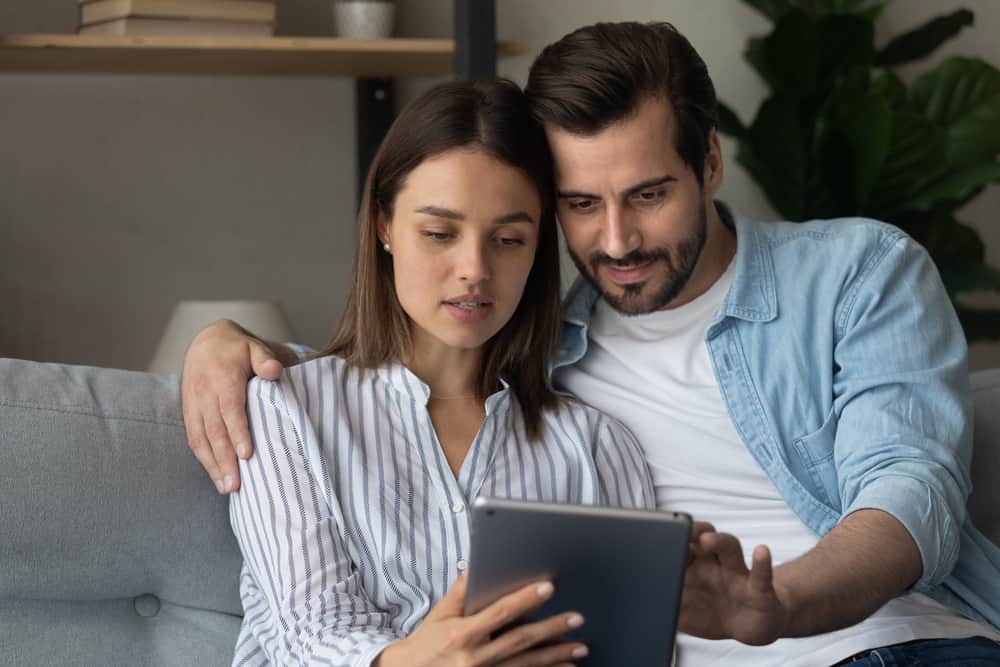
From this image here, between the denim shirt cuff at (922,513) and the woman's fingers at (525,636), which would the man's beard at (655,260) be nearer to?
the denim shirt cuff at (922,513)

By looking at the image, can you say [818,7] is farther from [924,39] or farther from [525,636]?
[525,636]

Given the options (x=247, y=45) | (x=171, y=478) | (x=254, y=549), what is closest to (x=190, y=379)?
(x=171, y=478)

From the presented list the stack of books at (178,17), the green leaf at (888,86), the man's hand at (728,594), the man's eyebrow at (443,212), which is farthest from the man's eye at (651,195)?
the green leaf at (888,86)

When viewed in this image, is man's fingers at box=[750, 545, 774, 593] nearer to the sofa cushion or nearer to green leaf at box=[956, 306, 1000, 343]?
the sofa cushion

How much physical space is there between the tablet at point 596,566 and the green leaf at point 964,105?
1970 mm

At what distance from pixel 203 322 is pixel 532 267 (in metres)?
0.94

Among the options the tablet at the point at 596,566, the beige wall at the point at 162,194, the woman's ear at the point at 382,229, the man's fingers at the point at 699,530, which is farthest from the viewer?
the beige wall at the point at 162,194

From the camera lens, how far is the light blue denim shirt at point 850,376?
1.40 m

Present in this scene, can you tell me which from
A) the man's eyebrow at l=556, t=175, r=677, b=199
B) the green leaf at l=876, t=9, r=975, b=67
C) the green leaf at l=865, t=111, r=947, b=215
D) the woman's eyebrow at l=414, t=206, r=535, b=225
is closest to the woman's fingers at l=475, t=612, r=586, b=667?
the woman's eyebrow at l=414, t=206, r=535, b=225

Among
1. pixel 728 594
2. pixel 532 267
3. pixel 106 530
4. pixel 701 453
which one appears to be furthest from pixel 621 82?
pixel 106 530

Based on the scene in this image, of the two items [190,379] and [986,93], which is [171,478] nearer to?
[190,379]

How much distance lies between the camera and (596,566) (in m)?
1.03

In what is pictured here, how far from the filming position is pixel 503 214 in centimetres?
142

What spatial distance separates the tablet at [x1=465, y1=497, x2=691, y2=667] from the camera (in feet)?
3.24
